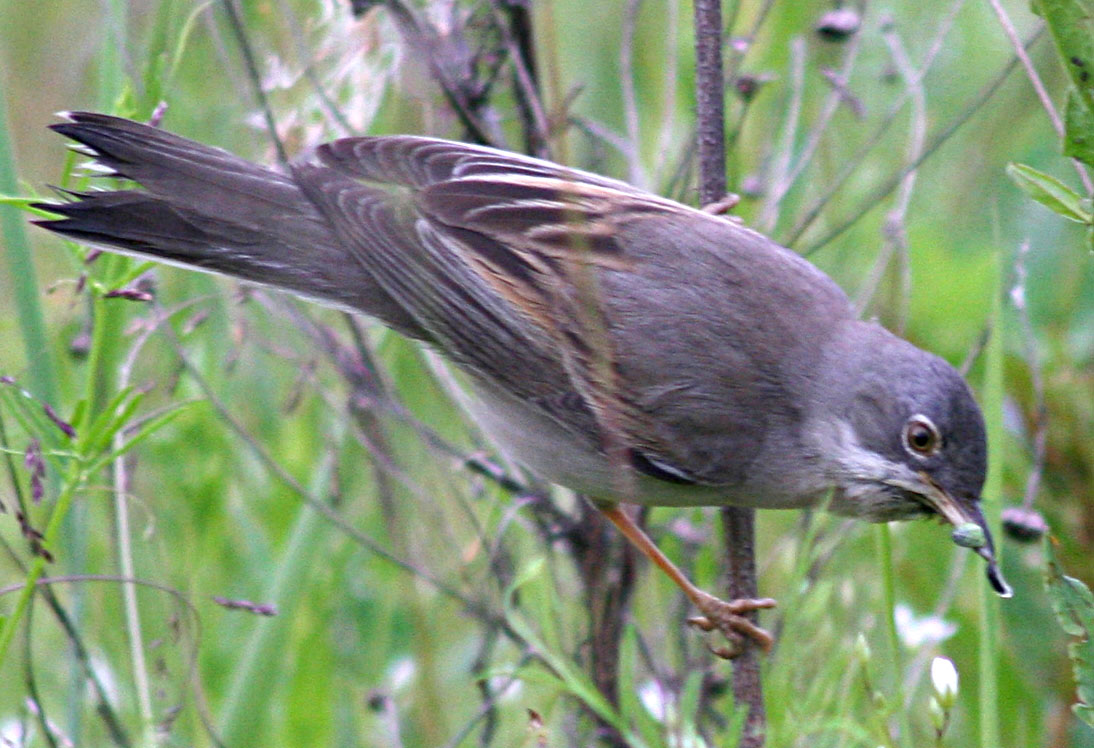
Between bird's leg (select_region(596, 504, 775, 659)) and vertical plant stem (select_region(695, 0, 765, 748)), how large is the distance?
11cm

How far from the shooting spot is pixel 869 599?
3.48 meters

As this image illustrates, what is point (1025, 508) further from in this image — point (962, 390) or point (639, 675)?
point (639, 675)

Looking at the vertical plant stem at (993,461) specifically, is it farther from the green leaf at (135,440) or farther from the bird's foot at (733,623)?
the green leaf at (135,440)

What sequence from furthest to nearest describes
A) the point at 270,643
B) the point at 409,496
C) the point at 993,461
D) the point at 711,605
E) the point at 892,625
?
the point at 409,496 < the point at 270,643 < the point at 711,605 < the point at 993,461 < the point at 892,625

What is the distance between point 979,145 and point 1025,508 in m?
2.16

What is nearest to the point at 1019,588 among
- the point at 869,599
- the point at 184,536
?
the point at 869,599

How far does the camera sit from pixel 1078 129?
2158 mm

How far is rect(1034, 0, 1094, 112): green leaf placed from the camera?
2135 mm

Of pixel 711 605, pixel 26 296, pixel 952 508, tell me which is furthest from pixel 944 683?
pixel 26 296

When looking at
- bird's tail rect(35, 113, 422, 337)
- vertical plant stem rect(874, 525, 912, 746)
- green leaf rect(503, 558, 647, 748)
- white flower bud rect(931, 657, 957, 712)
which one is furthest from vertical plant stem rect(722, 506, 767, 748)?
bird's tail rect(35, 113, 422, 337)

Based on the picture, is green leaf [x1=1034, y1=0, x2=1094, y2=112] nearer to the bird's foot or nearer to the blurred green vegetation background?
the blurred green vegetation background

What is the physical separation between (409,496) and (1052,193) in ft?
7.18

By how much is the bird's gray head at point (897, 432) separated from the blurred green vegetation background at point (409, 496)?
24 cm

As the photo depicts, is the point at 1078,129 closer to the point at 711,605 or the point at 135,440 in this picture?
the point at 711,605
